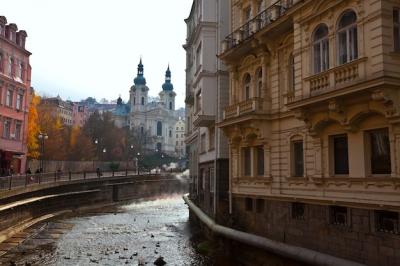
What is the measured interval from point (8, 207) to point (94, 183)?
2383cm

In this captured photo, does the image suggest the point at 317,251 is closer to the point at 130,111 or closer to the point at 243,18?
the point at 243,18

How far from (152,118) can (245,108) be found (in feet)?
445

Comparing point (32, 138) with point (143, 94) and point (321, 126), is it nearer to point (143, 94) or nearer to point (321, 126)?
point (321, 126)

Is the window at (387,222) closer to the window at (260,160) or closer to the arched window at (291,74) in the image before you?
the arched window at (291,74)

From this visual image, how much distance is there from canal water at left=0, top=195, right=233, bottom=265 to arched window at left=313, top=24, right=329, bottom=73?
33.1ft

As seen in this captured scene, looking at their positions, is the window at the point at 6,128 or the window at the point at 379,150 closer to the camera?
the window at the point at 379,150

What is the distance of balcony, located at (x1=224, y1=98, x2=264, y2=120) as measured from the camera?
20047 millimetres

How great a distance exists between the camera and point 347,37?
1456cm

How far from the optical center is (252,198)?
69.9 feet

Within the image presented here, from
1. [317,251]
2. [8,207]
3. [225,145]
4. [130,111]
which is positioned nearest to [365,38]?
[317,251]

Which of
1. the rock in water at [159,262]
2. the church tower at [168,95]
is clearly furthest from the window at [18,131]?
the church tower at [168,95]

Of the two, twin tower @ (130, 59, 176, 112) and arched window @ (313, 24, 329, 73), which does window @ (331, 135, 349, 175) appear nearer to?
arched window @ (313, 24, 329, 73)

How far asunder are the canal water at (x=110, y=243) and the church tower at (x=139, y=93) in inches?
4637

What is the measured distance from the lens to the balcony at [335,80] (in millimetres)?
13469
